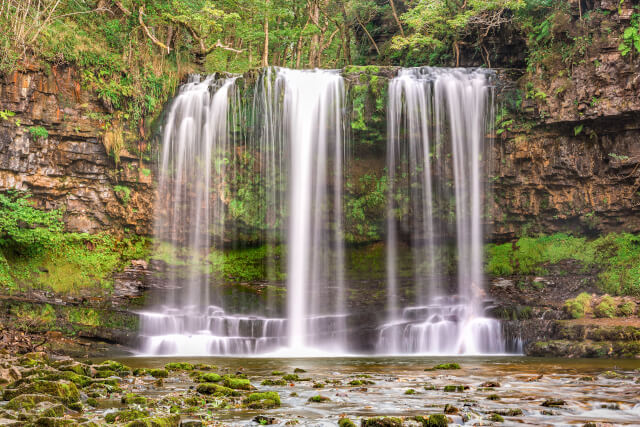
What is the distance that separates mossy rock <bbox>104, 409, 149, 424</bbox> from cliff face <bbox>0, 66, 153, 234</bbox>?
40.0 ft

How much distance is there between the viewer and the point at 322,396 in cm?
642

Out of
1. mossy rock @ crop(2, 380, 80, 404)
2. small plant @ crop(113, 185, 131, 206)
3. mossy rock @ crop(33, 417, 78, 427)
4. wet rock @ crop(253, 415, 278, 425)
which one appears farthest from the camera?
small plant @ crop(113, 185, 131, 206)

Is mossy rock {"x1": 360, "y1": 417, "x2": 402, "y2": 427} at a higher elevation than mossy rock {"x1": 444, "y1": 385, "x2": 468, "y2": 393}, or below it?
higher

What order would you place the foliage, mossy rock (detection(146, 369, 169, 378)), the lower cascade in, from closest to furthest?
mossy rock (detection(146, 369, 169, 378)) < the foliage < the lower cascade

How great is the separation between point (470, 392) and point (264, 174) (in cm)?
1160

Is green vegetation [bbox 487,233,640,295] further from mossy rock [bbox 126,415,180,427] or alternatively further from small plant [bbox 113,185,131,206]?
mossy rock [bbox 126,415,180,427]

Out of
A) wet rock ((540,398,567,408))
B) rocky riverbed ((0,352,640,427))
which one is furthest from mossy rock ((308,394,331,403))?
wet rock ((540,398,567,408))

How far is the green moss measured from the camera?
517 inches

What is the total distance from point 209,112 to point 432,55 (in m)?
9.98

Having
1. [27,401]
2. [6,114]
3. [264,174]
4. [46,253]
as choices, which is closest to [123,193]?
[46,253]

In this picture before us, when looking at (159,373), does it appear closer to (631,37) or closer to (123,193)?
(123,193)

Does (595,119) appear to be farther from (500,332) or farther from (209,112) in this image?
(209,112)

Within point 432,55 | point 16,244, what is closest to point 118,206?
point 16,244

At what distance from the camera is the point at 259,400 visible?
6.02 metres
